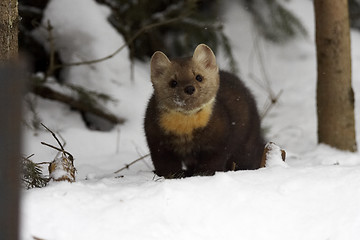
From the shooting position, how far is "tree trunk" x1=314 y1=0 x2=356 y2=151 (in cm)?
524

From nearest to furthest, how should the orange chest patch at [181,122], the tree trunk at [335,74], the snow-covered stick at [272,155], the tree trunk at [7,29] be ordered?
the tree trunk at [7,29] → the snow-covered stick at [272,155] → the orange chest patch at [181,122] → the tree trunk at [335,74]

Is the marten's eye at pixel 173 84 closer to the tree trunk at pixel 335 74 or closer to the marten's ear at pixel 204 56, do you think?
the marten's ear at pixel 204 56

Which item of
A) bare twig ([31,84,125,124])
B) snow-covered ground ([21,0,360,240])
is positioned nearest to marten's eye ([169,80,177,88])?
snow-covered ground ([21,0,360,240])

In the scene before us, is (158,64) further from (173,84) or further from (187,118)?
(187,118)

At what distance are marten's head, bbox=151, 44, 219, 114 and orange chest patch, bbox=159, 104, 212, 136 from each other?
0.11ft

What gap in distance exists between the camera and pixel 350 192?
3309 millimetres

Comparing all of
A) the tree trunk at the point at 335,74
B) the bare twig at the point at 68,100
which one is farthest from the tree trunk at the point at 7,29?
the tree trunk at the point at 335,74

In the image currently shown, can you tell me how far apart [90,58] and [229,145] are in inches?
92.6

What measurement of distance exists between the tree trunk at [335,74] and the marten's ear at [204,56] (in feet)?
4.94

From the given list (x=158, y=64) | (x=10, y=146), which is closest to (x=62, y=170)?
(x=158, y=64)

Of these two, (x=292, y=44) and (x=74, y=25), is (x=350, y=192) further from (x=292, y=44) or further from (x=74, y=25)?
(x=292, y=44)

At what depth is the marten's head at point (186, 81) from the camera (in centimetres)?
396

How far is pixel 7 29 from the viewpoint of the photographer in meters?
3.43

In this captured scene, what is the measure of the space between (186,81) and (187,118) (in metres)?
0.24
